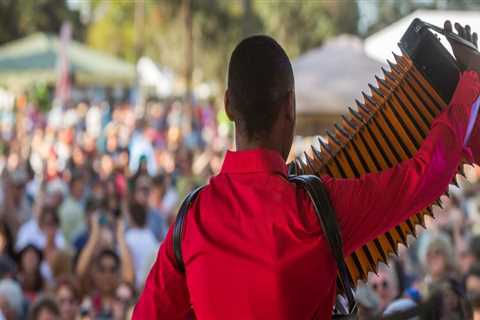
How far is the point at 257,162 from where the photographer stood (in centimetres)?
264

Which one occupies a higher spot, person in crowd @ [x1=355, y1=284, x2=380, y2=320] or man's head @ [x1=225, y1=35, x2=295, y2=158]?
man's head @ [x1=225, y1=35, x2=295, y2=158]

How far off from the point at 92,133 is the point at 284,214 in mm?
22840

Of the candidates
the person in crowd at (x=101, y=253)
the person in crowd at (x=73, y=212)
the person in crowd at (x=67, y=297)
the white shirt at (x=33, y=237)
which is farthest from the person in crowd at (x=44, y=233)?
the person in crowd at (x=67, y=297)

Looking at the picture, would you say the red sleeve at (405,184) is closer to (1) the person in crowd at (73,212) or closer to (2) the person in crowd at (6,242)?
(2) the person in crowd at (6,242)

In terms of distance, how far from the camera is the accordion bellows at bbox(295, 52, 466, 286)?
2730mm

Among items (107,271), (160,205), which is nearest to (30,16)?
(160,205)

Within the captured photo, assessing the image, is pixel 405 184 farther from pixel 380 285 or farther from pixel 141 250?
pixel 141 250

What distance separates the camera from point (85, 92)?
46250 millimetres

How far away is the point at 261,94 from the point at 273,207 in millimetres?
276

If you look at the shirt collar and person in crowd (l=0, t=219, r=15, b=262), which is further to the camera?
person in crowd (l=0, t=219, r=15, b=262)

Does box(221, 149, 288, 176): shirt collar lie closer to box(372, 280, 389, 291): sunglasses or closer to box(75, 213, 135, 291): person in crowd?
box(372, 280, 389, 291): sunglasses

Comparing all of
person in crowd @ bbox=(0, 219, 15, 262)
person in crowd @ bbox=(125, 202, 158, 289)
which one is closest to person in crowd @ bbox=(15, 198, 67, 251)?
person in crowd @ bbox=(0, 219, 15, 262)

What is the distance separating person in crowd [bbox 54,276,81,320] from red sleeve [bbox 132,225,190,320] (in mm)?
5018

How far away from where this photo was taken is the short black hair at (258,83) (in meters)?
2.63
